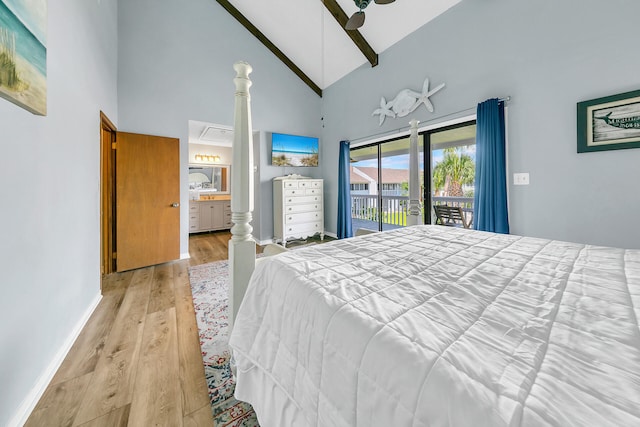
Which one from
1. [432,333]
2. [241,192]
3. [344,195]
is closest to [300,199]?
[344,195]

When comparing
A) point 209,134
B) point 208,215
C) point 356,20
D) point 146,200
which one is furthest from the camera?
point 208,215

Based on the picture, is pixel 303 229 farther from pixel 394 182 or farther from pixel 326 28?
pixel 326 28

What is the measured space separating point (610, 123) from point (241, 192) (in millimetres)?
2971

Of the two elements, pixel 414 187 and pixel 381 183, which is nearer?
pixel 414 187

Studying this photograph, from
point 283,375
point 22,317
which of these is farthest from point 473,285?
point 22,317

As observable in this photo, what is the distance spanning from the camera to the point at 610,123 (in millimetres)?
1996

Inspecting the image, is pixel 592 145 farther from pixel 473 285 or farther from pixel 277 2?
pixel 277 2

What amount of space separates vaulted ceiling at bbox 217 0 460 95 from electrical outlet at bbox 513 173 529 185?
7.38 ft

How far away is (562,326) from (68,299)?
2639 millimetres

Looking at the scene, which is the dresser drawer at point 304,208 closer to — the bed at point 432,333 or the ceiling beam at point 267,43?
the ceiling beam at point 267,43

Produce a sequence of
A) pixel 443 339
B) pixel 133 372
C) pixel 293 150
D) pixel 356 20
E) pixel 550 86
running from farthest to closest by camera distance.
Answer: pixel 293 150, pixel 356 20, pixel 550 86, pixel 133 372, pixel 443 339

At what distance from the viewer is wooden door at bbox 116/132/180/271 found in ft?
10.4

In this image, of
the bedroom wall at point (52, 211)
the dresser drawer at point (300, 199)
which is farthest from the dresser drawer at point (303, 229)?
the bedroom wall at point (52, 211)

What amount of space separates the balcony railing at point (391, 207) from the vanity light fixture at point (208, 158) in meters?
3.83
